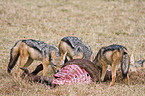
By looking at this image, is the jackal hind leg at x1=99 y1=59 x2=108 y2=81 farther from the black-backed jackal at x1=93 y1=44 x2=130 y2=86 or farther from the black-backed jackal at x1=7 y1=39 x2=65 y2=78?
the black-backed jackal at x1=7 y1=39 x2=65 y2=78

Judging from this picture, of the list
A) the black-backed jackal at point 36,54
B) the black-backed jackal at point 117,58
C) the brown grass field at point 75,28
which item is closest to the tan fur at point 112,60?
the black-backed jackal at point 117,58

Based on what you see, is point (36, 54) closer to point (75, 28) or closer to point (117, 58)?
point (117, 58)

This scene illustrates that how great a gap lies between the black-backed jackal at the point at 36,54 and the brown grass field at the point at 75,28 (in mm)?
460

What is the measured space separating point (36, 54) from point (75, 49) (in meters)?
1.16

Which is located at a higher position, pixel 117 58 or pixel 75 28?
pixel 75 28

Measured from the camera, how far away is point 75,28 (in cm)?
1134

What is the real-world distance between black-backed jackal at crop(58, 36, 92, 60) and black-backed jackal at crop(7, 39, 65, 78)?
0.85 meters

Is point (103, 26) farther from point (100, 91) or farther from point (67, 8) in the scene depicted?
point (100, 91)

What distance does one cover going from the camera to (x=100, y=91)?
3912mm

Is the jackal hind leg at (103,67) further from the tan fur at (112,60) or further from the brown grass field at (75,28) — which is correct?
the brown grass field at (75,28)

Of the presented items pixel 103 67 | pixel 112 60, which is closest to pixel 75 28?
pixel 103 67

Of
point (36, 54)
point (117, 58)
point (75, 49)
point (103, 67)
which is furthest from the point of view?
point (75, 49)

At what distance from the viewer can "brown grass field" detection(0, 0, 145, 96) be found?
13.1 feet

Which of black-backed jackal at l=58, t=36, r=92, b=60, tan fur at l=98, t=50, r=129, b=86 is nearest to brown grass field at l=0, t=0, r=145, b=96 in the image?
tan fur at l=98, t=50, r=129, b=86
